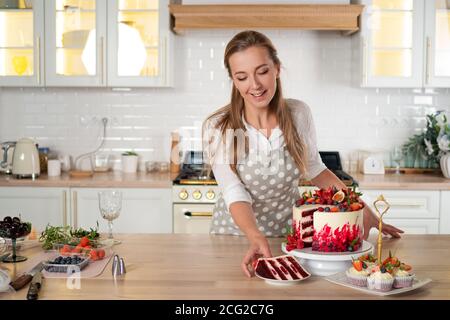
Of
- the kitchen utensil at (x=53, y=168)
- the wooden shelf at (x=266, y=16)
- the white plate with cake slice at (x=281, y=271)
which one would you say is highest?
the wooden shelf at (x=266, y=16)

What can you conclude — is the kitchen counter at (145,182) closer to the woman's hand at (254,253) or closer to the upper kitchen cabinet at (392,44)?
the upper kitchen cabinet at (392,44)

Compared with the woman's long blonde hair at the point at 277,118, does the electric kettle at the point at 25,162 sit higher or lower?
lower

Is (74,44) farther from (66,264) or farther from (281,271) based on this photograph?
(281,271)

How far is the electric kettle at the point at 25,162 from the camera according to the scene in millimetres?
4500

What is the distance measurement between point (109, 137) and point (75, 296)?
3.23 metres

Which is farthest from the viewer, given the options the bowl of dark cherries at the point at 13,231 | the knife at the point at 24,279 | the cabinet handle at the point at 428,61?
the cabinet handle at the point at 428,61

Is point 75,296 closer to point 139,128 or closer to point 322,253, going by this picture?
point 322,253

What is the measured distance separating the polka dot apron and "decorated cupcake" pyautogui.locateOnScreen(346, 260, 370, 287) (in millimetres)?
871

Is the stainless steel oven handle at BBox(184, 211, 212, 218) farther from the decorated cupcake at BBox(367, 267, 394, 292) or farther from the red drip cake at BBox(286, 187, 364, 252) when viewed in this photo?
the decorated cupcake at BBox(367, 267, 394, 292)

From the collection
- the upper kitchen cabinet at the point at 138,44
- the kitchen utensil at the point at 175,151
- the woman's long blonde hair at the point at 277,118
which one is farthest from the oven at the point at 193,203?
the woman's long blonde hair at the point at 277,118

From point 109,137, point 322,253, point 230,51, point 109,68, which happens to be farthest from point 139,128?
point 322,253

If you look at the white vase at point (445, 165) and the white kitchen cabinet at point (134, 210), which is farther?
the white vase at point (445, 165)

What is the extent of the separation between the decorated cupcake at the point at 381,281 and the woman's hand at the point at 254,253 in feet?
1.23
